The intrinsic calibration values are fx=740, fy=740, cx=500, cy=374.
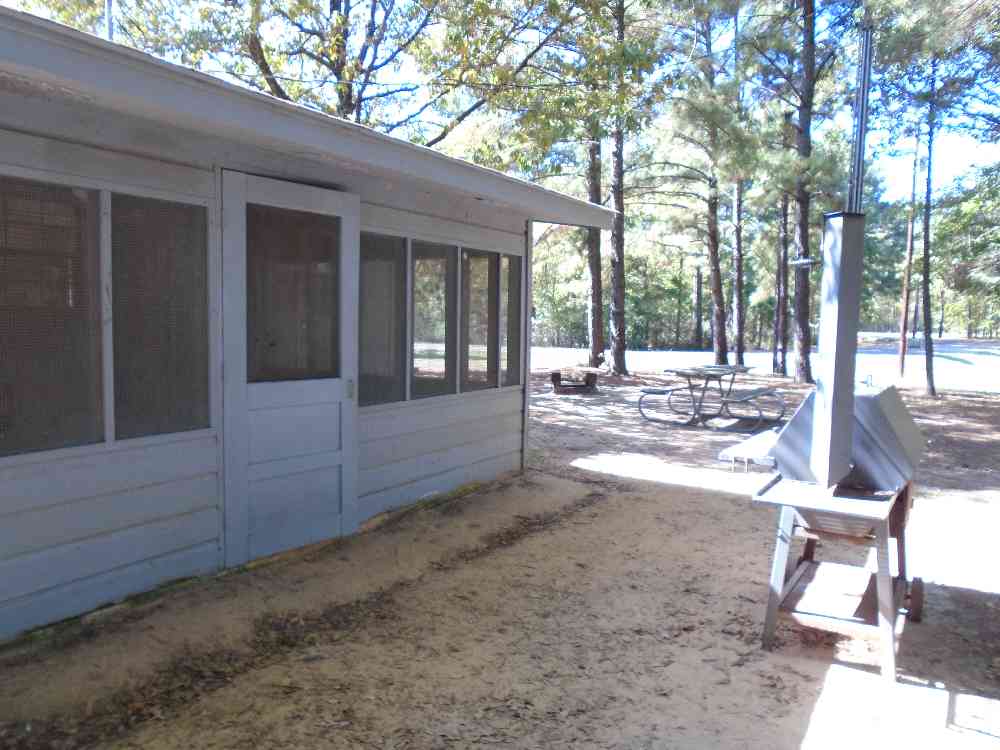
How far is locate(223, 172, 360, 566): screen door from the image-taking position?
3744mm

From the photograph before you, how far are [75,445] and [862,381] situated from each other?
12.2 feet

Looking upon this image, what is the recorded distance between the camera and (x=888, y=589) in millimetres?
2979

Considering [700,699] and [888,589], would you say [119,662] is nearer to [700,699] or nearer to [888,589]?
[700,699]

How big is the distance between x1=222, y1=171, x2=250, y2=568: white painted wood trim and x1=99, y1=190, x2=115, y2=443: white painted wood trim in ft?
1.88

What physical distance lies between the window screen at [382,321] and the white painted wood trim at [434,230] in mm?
80

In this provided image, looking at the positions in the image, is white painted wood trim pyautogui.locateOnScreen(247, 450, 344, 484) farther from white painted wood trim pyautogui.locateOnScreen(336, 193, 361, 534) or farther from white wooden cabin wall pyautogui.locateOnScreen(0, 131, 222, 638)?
white wooden cabin wall pyautogui.locateOnScreen(0, 131, 222, 638)

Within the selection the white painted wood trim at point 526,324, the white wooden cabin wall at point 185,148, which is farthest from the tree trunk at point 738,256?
the white wooden cabin wall at point 185,148

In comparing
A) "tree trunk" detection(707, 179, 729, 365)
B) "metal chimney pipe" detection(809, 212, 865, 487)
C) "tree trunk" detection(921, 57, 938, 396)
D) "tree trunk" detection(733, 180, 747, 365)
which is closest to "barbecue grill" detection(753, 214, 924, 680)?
"metal chimney pipe" detection(809, 212, 865, 487)

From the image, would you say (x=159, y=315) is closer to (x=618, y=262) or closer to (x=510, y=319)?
(x=510, y=319)

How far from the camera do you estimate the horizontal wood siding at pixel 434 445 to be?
4.80 meters

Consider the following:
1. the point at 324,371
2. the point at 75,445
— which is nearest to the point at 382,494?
the point at 324,371

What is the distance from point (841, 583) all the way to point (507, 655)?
1774mm

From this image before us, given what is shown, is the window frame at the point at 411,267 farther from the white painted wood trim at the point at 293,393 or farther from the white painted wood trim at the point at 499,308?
the white painted wood trim at the point at 293,393

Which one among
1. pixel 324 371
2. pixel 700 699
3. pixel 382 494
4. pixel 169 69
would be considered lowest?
pixel 700 699
